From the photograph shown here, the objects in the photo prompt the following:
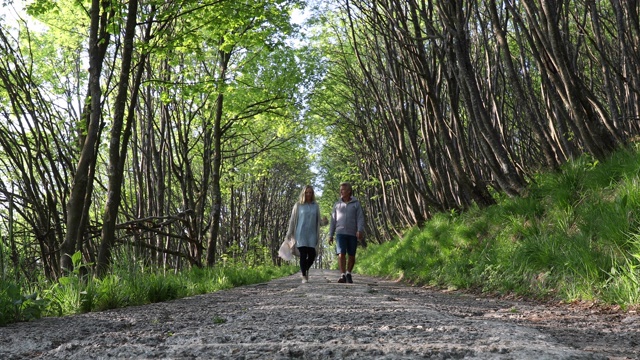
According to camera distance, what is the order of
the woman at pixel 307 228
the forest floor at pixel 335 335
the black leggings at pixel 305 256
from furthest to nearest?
the black leggings at pixel 305 256 < the woman at pixel 307 228 < the forest floor at pixel 335 335

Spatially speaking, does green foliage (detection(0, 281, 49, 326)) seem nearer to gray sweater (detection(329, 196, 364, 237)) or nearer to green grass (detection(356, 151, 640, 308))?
green grass (detection(356, 151, 640, 308))

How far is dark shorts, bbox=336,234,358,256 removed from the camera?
10.3 meters

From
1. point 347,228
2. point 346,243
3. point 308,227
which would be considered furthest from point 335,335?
point 346,243

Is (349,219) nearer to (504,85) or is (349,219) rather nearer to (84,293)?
(504,85)

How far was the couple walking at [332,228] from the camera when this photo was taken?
396 inches

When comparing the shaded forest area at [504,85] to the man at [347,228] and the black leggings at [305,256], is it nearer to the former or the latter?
the man at [347,228]

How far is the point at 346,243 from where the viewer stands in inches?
408

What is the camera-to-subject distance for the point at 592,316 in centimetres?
379

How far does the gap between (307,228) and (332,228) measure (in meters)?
0.73

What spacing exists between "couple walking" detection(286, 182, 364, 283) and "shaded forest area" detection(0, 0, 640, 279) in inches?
92.7

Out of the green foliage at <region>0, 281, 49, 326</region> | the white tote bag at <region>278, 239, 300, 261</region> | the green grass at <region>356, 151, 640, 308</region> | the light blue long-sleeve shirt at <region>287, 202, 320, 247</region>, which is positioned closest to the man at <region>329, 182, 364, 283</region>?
the light blue long-sleeve shirt at <region>287, 202, 320, 247</region>

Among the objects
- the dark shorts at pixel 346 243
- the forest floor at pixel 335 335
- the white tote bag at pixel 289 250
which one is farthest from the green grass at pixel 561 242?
the white tote bag at pixel 289 250

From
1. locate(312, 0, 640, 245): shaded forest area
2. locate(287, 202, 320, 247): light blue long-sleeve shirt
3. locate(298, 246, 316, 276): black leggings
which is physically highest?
locate(312, 0, 640, 245): shaded forest area

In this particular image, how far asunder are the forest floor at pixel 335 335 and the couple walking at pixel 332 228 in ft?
17.9
